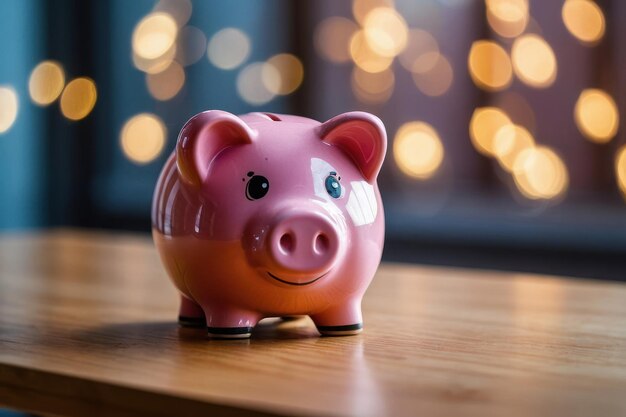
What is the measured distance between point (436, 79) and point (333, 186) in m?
1.75

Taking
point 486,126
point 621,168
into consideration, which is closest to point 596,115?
point 621,168

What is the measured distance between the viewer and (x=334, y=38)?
8.44 feet

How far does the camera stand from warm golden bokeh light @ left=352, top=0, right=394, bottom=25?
2.48 metres

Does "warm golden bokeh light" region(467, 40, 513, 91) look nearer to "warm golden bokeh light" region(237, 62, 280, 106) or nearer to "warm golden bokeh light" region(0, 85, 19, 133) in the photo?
"warm golden bokeh light" region(237, 62, 280, 106)

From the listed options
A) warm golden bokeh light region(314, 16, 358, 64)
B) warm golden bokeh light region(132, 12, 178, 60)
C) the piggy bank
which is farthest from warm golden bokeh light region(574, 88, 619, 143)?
the piggy bank

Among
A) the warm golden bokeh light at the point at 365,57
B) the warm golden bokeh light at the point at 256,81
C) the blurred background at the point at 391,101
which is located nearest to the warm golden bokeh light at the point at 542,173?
the blurred background at the point at 391,101

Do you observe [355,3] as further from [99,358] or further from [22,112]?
[99,358]

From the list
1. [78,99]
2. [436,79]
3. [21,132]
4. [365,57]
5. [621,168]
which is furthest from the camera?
[78,99]

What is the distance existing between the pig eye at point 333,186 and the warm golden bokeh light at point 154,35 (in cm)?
230

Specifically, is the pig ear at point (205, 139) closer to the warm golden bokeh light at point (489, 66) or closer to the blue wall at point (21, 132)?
the warm golden bokeh light at point (489, 66)

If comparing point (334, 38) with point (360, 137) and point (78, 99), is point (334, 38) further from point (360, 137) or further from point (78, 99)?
point (360, 137)

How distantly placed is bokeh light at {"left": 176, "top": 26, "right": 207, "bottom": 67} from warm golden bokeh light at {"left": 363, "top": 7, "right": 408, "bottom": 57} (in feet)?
2.06

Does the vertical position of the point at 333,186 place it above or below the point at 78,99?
below

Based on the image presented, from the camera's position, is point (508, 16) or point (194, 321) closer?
point (194, 321)
